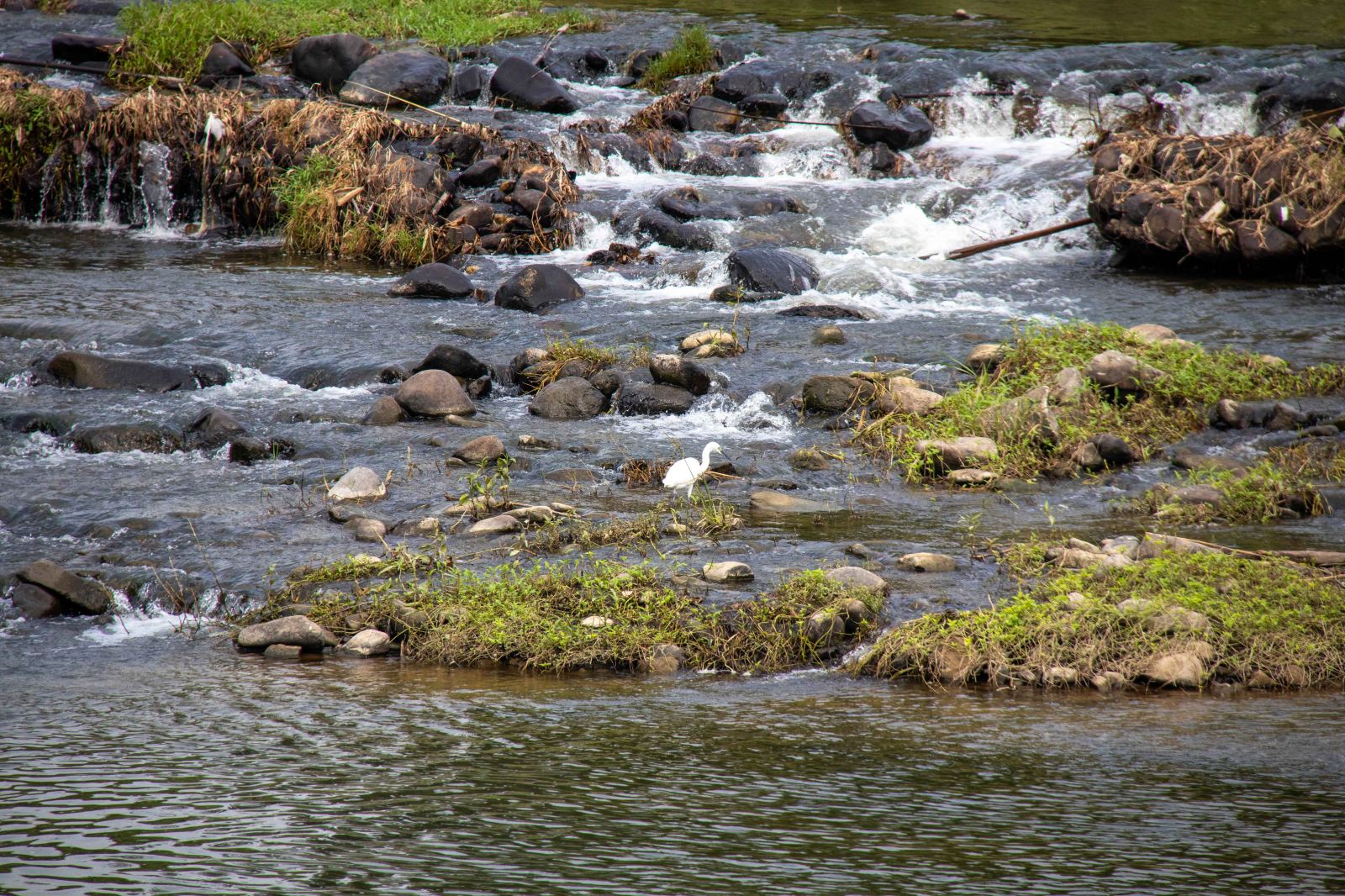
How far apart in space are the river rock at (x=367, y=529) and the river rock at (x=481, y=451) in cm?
98

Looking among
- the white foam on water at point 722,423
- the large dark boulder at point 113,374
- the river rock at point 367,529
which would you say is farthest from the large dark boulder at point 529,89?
the river rock at point 367,529

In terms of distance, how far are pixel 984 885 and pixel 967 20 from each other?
1718cm

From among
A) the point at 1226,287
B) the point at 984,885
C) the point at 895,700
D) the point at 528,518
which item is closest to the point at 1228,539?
the point at 895,700

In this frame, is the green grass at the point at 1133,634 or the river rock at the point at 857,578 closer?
the green grass at the point at 1133,634

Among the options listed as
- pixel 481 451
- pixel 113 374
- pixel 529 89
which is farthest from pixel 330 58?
pixel 481 451

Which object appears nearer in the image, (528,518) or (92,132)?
(528,518)

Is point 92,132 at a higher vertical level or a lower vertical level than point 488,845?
higher

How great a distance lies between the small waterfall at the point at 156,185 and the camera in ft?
41.0

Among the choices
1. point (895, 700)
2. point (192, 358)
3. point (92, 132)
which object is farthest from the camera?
point (92, 132)

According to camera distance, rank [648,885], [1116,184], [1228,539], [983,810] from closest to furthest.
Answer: [648,885] < [983,810] < [1228,539] < [1116,184]

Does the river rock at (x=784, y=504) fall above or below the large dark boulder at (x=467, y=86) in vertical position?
below

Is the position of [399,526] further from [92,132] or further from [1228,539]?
[92,132]

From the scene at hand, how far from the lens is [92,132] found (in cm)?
1257

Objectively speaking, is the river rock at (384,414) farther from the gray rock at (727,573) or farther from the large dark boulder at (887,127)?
the large dark boulder at (887,127)
